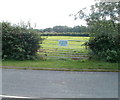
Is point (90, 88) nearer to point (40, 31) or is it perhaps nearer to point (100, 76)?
point (100, 76)

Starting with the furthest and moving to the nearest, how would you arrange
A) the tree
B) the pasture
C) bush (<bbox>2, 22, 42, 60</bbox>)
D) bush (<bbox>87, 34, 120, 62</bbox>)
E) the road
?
the pasture, bush (<bbox>2, 22, 42, 60</bbox>), bush (<bbox>87, 34, 120, 62</bbox>), the tree, the road

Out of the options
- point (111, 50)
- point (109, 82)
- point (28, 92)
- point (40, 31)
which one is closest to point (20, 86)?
point (28, 92)

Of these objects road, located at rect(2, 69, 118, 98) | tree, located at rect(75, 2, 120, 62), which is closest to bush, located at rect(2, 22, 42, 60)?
road, located at rect(2, 69, 118, 98)

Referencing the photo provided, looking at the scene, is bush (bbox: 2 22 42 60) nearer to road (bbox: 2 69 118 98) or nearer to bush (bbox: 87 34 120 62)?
road (bbox: 2 69 118 98)

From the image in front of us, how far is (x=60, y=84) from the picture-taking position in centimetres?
495

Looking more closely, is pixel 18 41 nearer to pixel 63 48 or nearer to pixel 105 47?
pixel 63 48

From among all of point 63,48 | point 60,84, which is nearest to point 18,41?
point 63,48

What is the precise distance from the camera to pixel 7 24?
872 cm

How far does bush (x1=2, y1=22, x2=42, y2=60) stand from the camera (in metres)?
8.48

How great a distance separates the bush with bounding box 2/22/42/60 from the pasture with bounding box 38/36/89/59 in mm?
682

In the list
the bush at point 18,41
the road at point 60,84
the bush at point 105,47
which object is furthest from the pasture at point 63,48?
the road at point 60,84

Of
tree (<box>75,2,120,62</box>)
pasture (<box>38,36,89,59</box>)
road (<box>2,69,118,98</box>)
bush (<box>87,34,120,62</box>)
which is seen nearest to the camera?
road (<box>2,69,118,98</box>)

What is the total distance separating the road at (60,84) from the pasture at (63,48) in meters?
2.66

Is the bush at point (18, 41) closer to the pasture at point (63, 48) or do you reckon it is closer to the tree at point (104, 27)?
the pasture at point (63, 48)
